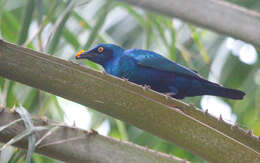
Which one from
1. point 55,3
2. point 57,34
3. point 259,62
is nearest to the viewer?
Result: point 57,34

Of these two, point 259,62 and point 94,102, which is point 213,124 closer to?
point 94,102

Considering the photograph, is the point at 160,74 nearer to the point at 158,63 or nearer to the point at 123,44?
the point at 158,63

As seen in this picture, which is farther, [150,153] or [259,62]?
[259,62]

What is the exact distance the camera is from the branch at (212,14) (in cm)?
239

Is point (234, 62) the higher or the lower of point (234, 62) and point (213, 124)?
the lower

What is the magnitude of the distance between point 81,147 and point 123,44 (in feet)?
8.36

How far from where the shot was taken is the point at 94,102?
1732mm

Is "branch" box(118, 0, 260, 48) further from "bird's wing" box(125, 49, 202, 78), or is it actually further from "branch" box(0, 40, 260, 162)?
"bird's wing" box(125, 49, 202, 78)

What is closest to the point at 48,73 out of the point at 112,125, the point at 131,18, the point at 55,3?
the point at 55,3

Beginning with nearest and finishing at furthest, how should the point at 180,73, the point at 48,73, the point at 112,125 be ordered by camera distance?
1. the point at 48,73
2. the point at 180,73
3. the point at 112,125

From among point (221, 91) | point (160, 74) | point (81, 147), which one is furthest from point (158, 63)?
point (81, 147)

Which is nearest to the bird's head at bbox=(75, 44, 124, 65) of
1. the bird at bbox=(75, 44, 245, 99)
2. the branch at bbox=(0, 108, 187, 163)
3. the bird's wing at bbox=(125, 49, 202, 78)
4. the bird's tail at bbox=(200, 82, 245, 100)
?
the bird at bbox=(75, 44, 245, 99)

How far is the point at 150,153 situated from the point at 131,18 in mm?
2767

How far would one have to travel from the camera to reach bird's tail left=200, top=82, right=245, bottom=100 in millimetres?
3234
